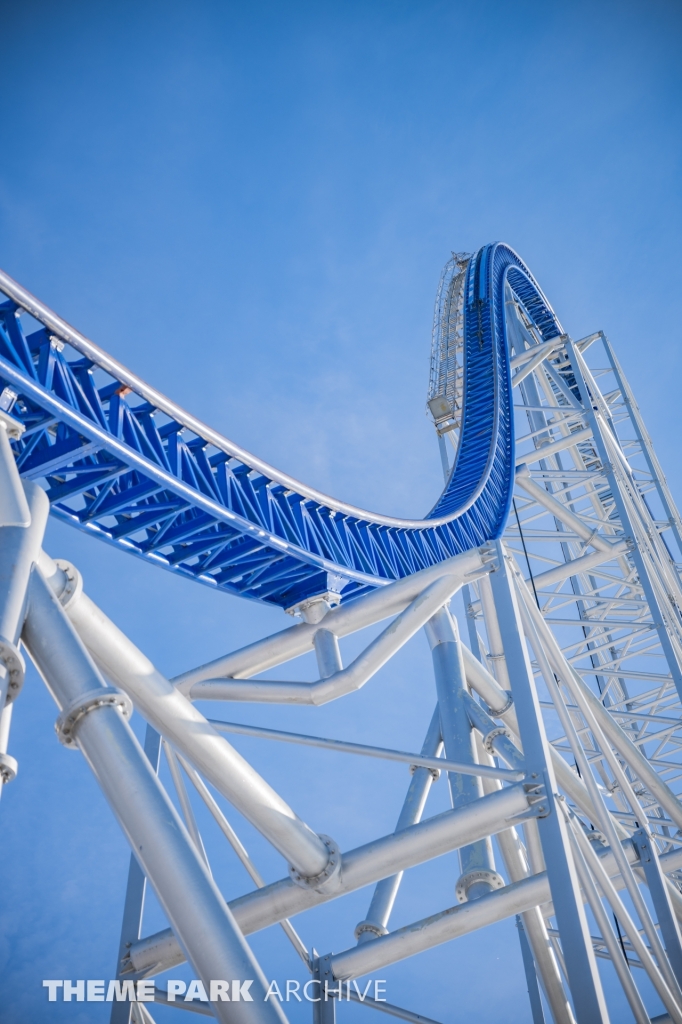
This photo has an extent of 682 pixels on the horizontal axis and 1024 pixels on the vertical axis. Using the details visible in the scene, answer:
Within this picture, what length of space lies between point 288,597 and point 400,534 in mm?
2137

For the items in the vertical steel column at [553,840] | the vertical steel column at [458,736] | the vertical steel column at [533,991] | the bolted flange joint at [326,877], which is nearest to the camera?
the vertical steel column at [553,840]

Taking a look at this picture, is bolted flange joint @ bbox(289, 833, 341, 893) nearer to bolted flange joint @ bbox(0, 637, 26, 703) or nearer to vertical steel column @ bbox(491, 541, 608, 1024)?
vertical steel column @ bbox(491, 541, 608, 1024)

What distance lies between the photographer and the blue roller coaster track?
814cm

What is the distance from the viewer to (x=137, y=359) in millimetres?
45969

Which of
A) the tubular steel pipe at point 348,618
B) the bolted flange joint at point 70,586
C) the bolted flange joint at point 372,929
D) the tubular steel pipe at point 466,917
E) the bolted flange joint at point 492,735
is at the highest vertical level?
the tubular steel pipe at point 348,618

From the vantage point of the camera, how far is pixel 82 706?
590 cm

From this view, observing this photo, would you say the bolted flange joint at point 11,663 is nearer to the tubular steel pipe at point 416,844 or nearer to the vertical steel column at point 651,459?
the tubular steel pipe at point 416,844

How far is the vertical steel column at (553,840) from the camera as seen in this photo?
7.01 meters

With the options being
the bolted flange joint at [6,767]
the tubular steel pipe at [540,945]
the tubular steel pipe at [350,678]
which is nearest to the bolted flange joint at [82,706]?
the bolted flange joint at [6,767]

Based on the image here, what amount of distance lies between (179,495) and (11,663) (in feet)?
12.2

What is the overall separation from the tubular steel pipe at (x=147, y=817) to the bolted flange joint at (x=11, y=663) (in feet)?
1.07

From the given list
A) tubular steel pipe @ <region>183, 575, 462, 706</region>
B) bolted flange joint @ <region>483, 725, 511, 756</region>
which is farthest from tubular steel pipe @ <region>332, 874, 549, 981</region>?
tubular steel pipe @ <region>183, 575, 462, 706</region>

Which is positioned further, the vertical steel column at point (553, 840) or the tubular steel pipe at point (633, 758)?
the tubular steel pipe at point (633, 758)

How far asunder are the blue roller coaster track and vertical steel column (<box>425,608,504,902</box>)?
1.02 meters
